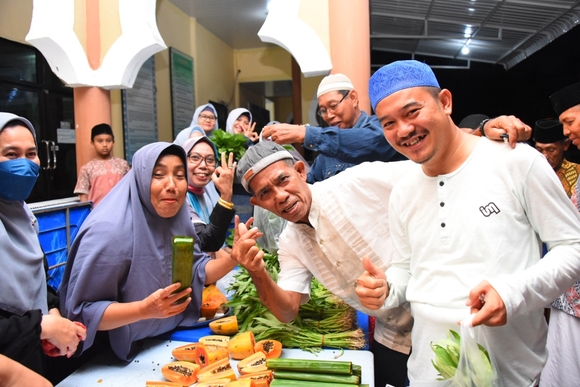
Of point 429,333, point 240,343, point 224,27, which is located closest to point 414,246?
point 429,333

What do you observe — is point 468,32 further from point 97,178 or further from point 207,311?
point 207,311

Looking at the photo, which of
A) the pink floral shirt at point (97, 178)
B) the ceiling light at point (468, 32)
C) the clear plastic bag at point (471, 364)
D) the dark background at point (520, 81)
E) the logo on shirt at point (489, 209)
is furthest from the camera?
the ceiling light at point (468, 32)

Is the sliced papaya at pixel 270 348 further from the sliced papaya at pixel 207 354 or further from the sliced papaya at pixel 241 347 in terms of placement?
the sliced papaya at pixel 207 354

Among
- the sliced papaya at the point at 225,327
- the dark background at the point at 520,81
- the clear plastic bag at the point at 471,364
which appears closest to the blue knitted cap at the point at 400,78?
the clear plastic bag at the point at 471,364

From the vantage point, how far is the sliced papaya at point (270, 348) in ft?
6.74

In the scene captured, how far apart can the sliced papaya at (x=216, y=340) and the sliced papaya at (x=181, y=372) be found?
0.62 feet

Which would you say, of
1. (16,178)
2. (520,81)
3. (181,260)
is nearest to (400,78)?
(181,260)

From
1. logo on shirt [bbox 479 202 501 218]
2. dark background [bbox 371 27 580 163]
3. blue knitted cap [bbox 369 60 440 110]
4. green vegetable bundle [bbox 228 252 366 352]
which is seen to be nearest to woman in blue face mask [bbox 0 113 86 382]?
green vegetable bundle [bbox 228 252 366 352]

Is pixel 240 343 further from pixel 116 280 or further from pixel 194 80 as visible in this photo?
pixel 194 80

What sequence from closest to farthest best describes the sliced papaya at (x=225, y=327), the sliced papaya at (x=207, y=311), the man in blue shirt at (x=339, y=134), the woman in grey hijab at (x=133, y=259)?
the woman in grey hijab at (x=133, y=259) < the sliced papaya at (x=225, y=327) < the sliced papaya at (x=207, y=311) < the man in blue shirt at (x=339, y=134)

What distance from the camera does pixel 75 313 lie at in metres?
2.01

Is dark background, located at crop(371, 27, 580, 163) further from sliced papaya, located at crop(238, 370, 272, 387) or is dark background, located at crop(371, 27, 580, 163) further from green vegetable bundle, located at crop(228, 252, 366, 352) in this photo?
sliced papaya, located at crop(238, 370, 272, 387)

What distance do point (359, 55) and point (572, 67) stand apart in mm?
4038

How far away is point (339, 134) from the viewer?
2936mm
